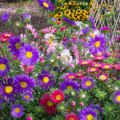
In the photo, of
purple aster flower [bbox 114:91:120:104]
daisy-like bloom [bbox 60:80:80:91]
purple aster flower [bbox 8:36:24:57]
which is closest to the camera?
purple aster flower [bbox 114:91:120:104]

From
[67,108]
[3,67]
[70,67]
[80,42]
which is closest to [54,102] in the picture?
[67,108]

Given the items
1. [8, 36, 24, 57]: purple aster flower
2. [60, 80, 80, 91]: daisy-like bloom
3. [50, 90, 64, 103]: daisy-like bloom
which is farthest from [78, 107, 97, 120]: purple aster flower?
[8, 36, 24, 57]: purple aster flower

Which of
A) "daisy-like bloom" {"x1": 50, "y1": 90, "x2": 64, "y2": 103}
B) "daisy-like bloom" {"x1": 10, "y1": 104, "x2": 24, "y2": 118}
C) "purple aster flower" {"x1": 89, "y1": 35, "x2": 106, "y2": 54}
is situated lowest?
"daisy-like bloom" {"x1": 10, "y1": 104, "x2": 24, "y2": 118}

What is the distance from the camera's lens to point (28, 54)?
0.97 meters

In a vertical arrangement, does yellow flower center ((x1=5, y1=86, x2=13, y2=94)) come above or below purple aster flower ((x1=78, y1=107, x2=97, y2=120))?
above

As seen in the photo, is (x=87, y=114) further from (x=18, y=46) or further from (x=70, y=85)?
(x=18, y=46)

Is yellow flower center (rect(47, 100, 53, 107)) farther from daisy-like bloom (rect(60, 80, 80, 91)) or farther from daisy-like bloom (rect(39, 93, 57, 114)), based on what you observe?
daisy-like bloom (rect(60, 80, 80, 91))

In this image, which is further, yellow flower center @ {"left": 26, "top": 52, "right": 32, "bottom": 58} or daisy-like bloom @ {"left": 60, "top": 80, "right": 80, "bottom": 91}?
daisy-like bloom @ {"left": 60, "top": 80, "right": 80, "bottom": 91}

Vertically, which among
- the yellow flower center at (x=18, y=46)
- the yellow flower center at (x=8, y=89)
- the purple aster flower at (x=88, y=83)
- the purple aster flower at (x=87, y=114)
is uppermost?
the yellow flower center at (x=18, y=46)

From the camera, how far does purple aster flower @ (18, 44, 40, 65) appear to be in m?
0.96

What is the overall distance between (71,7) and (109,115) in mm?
3332

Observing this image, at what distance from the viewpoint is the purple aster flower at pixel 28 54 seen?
3.15 ft

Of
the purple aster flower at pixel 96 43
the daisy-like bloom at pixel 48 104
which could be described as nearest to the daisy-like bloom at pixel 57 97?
the daisy-like bloom at pixel 48 104

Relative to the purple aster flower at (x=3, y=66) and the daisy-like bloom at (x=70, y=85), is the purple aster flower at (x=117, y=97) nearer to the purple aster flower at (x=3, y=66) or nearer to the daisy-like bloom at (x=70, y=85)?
the daisy-like bloom at (x=70, y=85)
